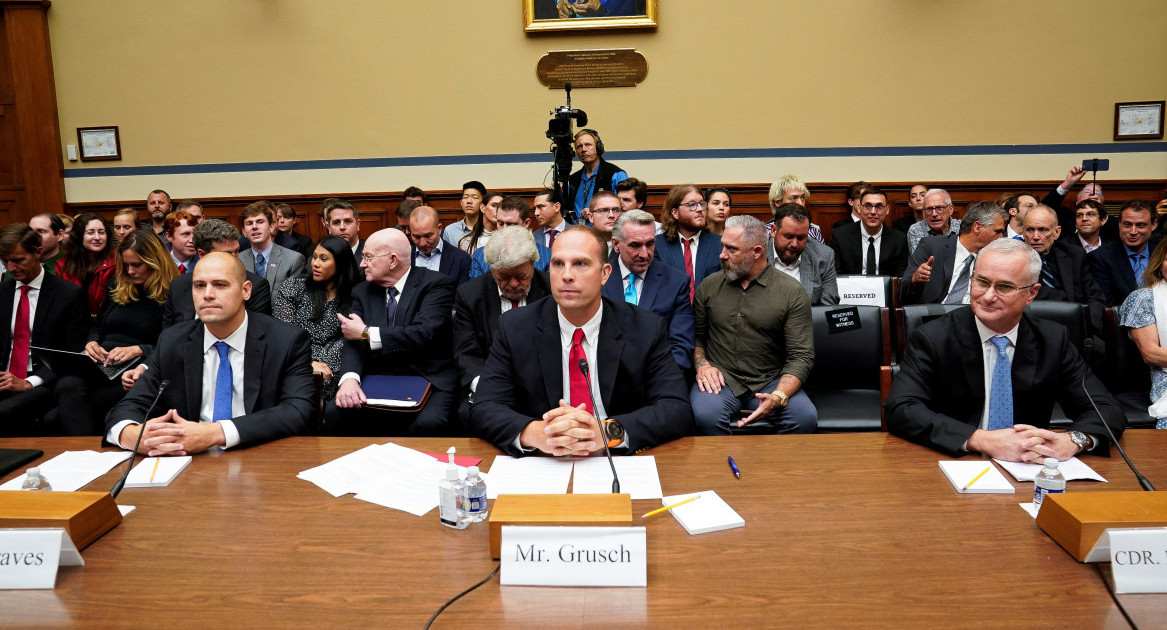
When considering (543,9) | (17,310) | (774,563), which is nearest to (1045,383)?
(774,563)

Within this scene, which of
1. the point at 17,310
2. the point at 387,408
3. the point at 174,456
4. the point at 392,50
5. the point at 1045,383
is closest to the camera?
the point at 174,456

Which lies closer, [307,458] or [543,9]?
[307,458]

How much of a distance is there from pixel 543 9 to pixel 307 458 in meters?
6.08

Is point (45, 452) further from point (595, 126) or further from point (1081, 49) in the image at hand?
point (1081, 49)

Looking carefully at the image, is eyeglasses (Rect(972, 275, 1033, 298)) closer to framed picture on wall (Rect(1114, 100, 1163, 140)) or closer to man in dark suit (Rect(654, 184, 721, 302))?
man in dark suit (Rect(654, 184, 721, 302))

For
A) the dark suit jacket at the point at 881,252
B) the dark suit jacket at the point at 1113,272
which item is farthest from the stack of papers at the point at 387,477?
the dark suit jacket at the point at 881,252

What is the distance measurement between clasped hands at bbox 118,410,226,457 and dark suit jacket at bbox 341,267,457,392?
1374 mm

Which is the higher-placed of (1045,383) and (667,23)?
(667,23)

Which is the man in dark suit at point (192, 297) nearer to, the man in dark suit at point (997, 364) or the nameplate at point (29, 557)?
the nameplate at point (29, 557)

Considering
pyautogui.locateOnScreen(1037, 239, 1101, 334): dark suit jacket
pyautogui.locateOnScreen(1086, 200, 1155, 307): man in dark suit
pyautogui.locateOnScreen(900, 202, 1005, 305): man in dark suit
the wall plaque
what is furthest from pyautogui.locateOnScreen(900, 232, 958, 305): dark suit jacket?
the wall plaque

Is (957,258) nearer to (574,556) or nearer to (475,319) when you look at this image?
(475,319)

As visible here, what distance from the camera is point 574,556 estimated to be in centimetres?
149

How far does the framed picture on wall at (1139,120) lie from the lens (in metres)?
6.97

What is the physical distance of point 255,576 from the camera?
4.99ft
